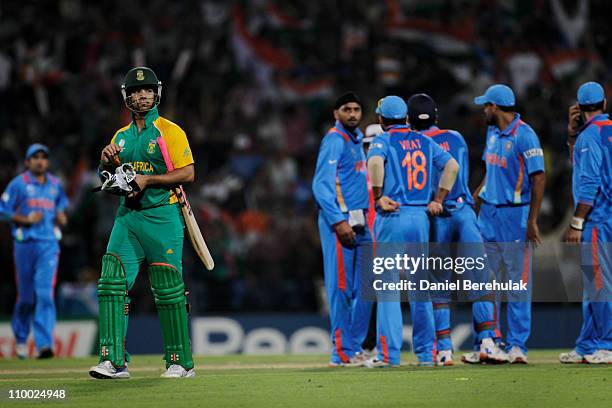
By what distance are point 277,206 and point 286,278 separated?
189cm

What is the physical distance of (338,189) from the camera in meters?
12.3

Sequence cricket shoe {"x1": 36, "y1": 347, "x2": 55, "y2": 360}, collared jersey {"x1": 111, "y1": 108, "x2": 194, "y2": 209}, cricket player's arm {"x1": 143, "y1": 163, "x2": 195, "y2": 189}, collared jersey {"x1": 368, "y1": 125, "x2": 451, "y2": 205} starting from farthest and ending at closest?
cricket shoe {"x1": 36, "y1": 347, "x2": 55, "y2": 360}, collared jersey {"x1": 368, "y1": 125, "x2": 451, "y2": 205}, collared jersey {"x1": 111, "y1": 108, "x2": 194, "y2": 209}, cricket player's arm {"x1": 143, "y1": 163, "x2": 195, "y2": 189}

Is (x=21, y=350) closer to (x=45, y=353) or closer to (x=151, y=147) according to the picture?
(x=45, y=353)

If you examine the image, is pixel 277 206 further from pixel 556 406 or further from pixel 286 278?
pixel 556 406

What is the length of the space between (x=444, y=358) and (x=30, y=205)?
21.7 ft

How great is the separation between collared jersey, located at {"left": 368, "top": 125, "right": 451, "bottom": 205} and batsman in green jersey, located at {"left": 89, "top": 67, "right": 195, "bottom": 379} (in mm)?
2388

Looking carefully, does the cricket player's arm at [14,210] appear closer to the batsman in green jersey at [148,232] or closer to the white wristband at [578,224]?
the batsman in green jersey at [148,232]

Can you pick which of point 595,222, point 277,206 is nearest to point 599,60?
point 277,206

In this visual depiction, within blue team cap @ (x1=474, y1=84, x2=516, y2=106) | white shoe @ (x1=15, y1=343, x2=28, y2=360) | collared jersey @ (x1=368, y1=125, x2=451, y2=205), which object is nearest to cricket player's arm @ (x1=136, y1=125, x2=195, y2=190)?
collared jersey @ (x1=368, y1=125, x2=451, y2=205)

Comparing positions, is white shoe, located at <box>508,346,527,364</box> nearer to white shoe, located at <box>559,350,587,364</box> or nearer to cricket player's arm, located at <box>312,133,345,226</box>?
white shoe, located at <box>559,350,587,364</box>

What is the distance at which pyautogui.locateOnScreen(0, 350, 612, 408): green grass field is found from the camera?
330 inches

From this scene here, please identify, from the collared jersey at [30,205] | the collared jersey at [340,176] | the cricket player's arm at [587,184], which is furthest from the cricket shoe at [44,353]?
the cricket player's arm at [587,184]

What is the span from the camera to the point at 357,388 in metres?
9.18

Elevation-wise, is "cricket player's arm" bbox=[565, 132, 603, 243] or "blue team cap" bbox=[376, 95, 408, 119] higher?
"blue team cap" bbox=[376, 95, 408, 119]
